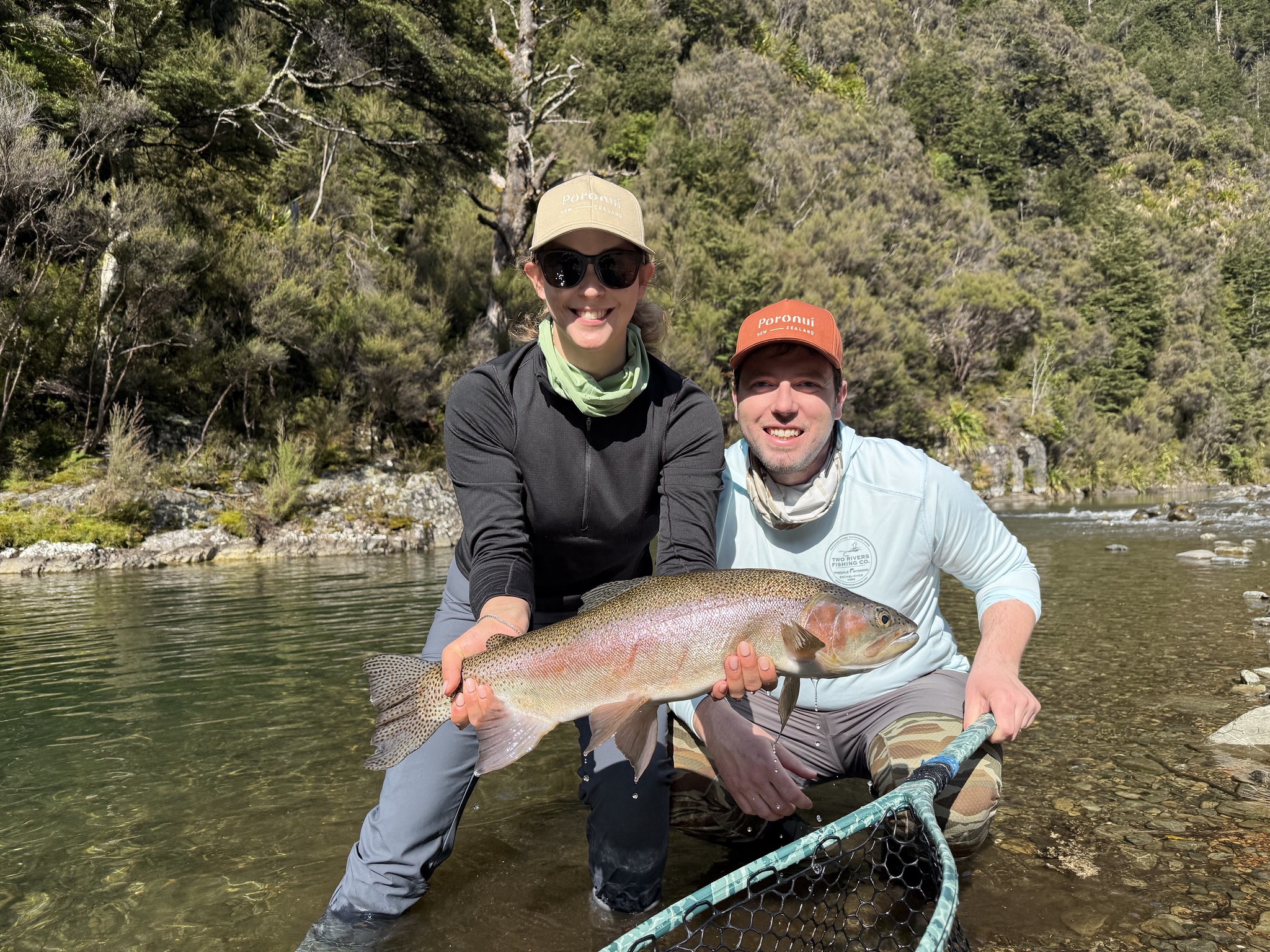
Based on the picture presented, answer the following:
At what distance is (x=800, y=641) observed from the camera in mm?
2982

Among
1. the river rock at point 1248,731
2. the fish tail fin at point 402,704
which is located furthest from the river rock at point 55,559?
the river rock at point 1248,731

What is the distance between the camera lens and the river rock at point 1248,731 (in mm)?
4957

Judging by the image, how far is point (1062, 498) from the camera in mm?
38938

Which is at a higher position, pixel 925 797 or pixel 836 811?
pixel 925 797

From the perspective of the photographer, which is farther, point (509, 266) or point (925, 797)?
point (509, 266)

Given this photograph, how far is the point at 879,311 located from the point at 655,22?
33.6 metres

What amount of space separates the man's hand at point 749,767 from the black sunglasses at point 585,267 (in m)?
1.83

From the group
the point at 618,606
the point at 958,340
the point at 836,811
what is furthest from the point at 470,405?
the point at 958,340

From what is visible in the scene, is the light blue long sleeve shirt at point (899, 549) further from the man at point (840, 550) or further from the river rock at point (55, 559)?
the river rock at point (55, 559)

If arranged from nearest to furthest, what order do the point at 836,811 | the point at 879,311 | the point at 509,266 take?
the point at 836,811 < the point at 509,266 < the point at 879,311

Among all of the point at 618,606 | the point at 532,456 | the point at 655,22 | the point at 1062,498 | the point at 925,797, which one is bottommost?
the point at 1062,498

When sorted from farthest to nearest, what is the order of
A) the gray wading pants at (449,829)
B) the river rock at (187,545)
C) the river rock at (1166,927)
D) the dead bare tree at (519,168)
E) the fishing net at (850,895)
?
the dead bare tree at (519,168) → the river rock at (187,545) → the gray wading pants at (449,829) → the river rock at (1166,927) → the fishing net at (850,895)

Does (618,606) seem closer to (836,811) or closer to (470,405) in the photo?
(470,405)

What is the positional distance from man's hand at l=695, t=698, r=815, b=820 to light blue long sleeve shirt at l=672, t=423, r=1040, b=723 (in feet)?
1.69
